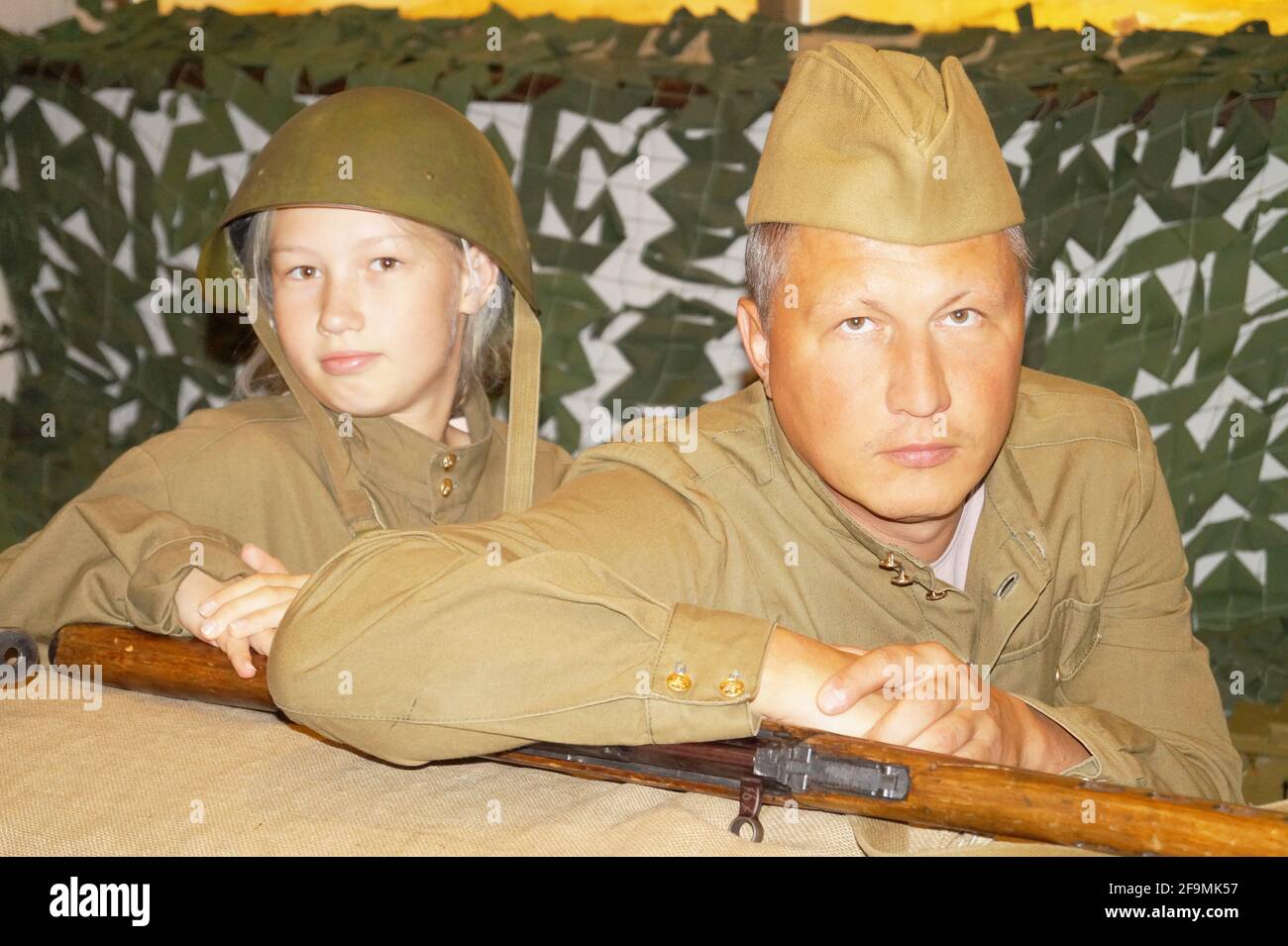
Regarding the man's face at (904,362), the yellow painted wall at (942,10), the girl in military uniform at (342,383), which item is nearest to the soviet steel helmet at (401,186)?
the girl in military uniform at (342,383)

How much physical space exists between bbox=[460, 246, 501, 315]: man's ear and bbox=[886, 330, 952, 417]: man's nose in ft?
3.27

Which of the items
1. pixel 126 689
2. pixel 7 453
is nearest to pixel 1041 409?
pixel 126 689

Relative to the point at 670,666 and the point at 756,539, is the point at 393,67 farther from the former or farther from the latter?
the point at 670,666

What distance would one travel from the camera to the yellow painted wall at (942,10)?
3705mm

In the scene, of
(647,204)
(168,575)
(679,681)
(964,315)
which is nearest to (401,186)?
(168,575)

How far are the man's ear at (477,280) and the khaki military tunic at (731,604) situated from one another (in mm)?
636

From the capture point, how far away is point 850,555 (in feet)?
5.45

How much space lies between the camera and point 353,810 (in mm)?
1386

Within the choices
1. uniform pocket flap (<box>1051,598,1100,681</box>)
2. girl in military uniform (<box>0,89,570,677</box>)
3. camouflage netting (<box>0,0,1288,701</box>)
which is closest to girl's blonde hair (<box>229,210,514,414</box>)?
girl in military uniform (<box>0,89,570,677</box>)

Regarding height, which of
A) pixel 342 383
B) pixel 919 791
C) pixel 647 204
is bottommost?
pixel 919 791

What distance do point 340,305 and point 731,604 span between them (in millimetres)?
747

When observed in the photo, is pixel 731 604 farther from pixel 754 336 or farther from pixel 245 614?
pixel 245 614

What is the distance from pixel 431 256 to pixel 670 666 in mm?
1047

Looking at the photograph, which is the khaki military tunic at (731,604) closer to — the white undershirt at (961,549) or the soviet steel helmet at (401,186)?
the white undershirt at (961,549)
